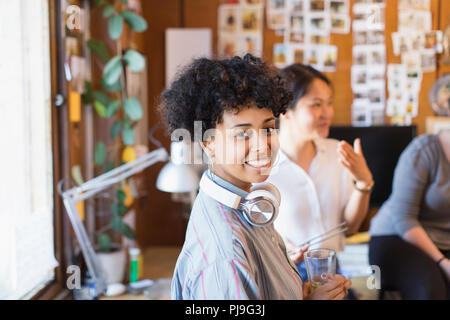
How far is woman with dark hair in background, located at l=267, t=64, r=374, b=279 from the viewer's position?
53.1 inches

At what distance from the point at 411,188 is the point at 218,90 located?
3.94ft

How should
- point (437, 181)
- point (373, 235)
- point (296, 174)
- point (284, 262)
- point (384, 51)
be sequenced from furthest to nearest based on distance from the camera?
point (384, 51) → point (373, 235) → point (437, 181) → point (296, 174) → point (284, 262)

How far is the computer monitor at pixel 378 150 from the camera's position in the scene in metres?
2.84

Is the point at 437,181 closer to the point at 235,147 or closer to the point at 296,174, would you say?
the point at 296,174

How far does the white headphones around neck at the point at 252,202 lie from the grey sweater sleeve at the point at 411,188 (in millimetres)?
1115

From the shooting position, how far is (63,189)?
74.3 inches

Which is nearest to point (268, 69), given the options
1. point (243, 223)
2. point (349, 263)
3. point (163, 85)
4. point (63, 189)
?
point (243, 223)

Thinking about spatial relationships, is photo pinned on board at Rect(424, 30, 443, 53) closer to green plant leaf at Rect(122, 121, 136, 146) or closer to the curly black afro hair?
green plant leaf at Rect(122, 121, 136, 146)

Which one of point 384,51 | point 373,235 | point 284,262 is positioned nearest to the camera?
point 284,262

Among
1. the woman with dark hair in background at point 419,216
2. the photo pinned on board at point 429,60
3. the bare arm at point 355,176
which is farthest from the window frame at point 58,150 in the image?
the photo pinned on board at point 429,60

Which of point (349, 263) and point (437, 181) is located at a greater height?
point (437, 181)

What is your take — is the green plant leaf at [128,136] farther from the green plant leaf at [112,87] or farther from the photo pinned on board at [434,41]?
the photo pinned on board at [434,41]

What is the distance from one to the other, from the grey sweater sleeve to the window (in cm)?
130

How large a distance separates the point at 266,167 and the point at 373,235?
124cm
